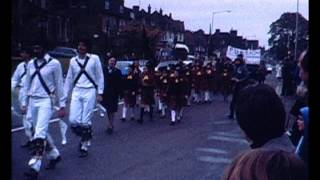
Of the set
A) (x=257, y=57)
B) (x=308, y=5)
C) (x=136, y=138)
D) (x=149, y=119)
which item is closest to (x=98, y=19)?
(x=257, y=57)

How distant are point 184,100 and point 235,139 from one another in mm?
3419

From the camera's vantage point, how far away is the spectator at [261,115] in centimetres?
227

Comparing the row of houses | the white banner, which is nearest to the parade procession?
the white banner

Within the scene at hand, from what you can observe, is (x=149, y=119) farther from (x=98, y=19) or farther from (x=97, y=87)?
(x=98, y=19)

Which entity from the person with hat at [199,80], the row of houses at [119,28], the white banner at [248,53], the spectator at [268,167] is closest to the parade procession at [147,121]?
→ the spectator at [268,167]

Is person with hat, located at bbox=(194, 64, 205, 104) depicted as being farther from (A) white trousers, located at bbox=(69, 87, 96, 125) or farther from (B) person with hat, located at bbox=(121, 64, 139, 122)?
(A) white trousers, located at bbox=(69, 87, 96, 125)

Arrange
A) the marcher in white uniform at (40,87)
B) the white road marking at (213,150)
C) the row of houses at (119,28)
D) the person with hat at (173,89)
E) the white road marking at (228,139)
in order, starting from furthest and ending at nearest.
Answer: the row of houses at (119,28) → the person with hat at (173,89) → the white road marking at (228,139) → the white road marking at (213,150) → the marcher in white uniform at (40,87)

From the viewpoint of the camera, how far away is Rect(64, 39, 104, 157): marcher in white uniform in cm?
823

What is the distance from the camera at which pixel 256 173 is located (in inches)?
54.0

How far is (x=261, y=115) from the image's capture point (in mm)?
2277

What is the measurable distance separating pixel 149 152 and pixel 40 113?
2.52 metres

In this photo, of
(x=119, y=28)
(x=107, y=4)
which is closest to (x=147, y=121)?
(x=107, y=4)

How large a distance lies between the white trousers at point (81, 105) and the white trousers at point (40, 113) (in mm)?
1223

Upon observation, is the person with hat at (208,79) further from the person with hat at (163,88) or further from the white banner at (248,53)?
the white banner at (248,53)
